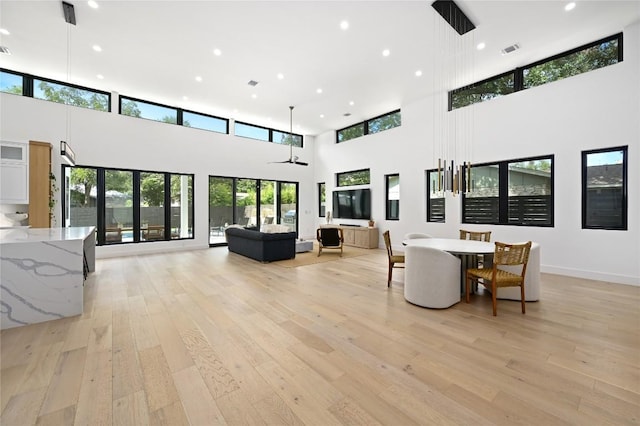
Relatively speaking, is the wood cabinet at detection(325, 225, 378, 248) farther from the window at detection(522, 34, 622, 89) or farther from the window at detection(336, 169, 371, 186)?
the window at detection(522, 34, 622, 89)

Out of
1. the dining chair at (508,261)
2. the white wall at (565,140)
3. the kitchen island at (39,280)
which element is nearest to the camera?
the kitchen island at (39,280)

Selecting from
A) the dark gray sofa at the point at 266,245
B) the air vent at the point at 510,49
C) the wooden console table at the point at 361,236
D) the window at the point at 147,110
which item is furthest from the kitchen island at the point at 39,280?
the air vent at the point at 510,49

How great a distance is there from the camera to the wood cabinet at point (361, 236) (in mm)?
8578

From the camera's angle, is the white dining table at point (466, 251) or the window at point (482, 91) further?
the window at point (482, 91)

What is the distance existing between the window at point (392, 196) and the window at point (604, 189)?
13.8 ft

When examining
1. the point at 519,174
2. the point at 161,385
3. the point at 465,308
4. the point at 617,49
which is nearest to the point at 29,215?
the point at 161,385

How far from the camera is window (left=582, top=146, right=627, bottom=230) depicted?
15.1 ft

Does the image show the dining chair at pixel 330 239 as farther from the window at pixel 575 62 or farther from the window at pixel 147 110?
the window at pixel 147 110

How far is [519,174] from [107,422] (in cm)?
735

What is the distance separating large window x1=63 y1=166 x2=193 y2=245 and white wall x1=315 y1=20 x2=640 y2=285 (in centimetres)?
733

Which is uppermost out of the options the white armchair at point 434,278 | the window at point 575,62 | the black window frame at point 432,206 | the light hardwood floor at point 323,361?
the window at point 575,62

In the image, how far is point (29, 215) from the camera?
18.5 ft

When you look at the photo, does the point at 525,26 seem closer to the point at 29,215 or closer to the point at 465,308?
the point at 465,308

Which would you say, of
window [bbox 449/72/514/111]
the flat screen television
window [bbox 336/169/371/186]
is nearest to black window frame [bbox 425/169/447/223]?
window [bbox 449/72/514/111]
